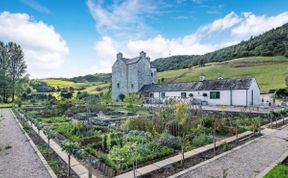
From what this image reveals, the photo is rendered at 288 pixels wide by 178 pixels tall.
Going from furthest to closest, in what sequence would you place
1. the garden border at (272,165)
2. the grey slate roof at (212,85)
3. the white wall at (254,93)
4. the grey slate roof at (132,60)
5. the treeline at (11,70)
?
the treeline at (11,70), the grey slate roof at (132,60), the grey slate roof at (212,85), the white wall at (254,93), the garden border at (272,165)

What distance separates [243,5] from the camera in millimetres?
16219

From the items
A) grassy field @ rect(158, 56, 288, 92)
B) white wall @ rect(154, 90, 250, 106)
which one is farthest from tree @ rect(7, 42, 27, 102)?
white wall @ rect(154, 90, 250, 106)

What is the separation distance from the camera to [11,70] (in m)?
43.4

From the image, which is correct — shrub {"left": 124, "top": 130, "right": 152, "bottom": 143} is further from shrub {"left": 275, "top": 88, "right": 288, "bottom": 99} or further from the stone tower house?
shrub {"left": 275, "top": 88, "right": 288, "bottom": 99}

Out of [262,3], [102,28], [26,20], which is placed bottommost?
[26,20]

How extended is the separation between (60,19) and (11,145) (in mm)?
8373

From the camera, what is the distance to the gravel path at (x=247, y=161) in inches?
189

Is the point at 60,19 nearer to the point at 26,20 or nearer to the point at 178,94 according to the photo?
the point at 26,20

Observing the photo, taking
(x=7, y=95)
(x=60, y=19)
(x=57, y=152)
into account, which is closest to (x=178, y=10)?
(x=60, y=19)

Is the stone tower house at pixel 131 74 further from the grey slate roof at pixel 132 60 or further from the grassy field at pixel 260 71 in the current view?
the grassy field at pixel 260 71

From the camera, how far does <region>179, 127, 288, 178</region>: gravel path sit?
15.7ft

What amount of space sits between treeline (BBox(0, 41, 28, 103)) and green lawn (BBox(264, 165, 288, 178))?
45.8 metres

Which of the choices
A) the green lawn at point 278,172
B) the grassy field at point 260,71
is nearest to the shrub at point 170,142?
the green lawn at point 278,172

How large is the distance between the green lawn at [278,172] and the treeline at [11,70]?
45777 millimetres
